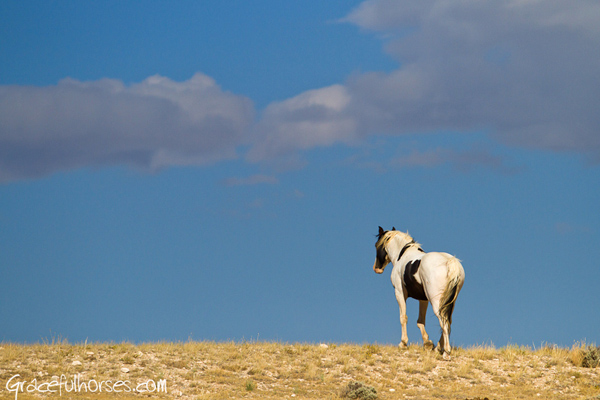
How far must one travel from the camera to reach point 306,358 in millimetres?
19547

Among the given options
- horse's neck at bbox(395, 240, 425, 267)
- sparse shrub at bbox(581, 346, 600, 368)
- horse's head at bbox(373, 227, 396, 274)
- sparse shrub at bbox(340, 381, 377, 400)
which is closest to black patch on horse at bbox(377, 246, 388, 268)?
horse's head at bbox(373, 227, 396, 274)

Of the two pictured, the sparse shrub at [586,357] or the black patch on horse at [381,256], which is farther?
the black patch on horse at [381,256]

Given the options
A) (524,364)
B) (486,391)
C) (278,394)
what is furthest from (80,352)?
(524,364)

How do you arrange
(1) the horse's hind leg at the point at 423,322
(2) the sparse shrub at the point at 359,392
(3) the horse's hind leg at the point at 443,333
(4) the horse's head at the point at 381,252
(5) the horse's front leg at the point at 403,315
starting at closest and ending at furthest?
(2) the sparse shrub at the point at 359,392 < (3) the horse's hind leg at the point at 443,333 < (1) the horse's hind leg at the point at 423,322 < (5) the horse's front leg at the point at 403,315 < (4) the horse's head at the point at 381,252

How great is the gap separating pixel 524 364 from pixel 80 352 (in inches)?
520

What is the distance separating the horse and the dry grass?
937 millimetres

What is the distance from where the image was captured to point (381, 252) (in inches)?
934

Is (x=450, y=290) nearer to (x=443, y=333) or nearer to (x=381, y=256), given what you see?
(x=443, y=333)

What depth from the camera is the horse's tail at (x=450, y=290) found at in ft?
65.0

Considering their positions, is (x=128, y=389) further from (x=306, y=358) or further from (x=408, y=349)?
(x=408, y=349)

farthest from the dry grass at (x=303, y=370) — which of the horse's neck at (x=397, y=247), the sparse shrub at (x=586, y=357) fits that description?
the horse's neck at (x=397, y=247)

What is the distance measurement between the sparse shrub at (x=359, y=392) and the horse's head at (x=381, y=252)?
7.64m

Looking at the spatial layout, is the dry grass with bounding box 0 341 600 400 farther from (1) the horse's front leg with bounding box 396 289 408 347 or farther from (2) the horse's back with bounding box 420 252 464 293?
(2) the horse's back with bounding box 420 252 464 293

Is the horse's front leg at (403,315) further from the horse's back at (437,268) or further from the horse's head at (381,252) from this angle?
the horse's head at (381,252)
